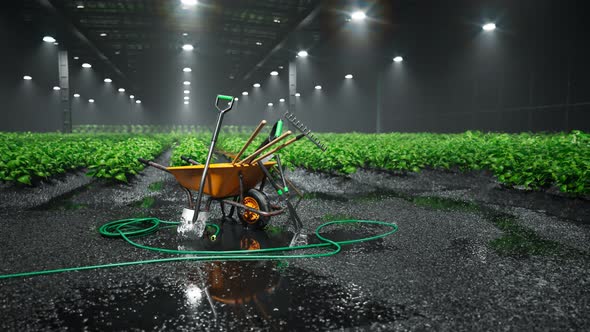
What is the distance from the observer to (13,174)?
23.0 feet

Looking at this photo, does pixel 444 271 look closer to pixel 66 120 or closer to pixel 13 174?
pixel 13 174

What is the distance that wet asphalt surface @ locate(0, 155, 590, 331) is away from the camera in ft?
8.25

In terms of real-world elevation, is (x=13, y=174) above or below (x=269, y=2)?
below

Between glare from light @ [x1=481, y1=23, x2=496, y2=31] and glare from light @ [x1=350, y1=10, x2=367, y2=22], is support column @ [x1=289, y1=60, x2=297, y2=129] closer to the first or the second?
glare from light @ [x1=350, y1=10, x2=367, y2=22]

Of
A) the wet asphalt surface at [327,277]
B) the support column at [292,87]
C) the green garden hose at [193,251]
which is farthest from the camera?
the support column at [292,87]

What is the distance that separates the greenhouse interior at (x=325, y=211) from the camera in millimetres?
2703

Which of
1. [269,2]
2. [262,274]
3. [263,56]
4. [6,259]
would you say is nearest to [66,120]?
[263,56]

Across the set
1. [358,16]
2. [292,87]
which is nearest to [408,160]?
[358,16]

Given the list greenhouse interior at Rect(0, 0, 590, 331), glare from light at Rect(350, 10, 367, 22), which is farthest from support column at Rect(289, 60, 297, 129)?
glare from light at Rect(350, 10, 367, 22)

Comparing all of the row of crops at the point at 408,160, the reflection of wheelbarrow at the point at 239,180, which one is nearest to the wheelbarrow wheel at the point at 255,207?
the reflection of wheelbarrow at the point at 239,180

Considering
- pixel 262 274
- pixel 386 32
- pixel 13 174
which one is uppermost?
pixel 386 32

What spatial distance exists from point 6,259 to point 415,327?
148 inches

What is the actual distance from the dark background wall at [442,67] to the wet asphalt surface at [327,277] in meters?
11.8

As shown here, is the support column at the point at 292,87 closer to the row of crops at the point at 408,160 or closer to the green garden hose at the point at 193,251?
the row of crops at the point at 408,160
